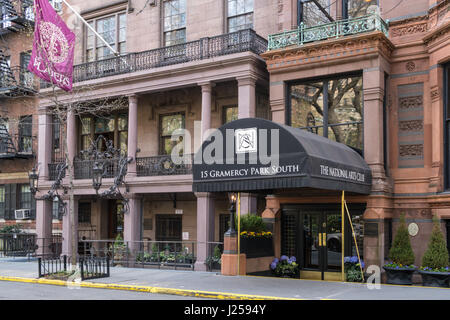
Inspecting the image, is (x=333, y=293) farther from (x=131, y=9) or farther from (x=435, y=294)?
Result: (x=131, y=9)

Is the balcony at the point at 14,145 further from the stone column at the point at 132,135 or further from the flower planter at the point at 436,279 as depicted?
the flower planter at the point at 436,279

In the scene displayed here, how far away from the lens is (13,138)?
29406 mm

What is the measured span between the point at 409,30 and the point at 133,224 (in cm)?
1287

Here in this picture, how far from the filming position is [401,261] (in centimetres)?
1538

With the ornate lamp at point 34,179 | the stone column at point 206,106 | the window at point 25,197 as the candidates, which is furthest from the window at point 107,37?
the window at point 25,197

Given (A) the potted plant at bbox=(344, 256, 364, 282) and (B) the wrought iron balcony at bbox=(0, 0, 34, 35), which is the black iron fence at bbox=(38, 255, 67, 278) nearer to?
(A) the potted plant at bbox=(344, 256, 364, 282)

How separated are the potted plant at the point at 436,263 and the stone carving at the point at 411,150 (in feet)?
8.60

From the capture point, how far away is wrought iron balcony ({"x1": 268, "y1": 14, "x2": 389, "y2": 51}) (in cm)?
1659

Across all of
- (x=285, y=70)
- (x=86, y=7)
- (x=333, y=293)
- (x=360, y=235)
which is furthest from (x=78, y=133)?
(x=333, y=293)

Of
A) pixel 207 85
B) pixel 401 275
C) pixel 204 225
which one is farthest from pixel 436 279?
pixel 207 85

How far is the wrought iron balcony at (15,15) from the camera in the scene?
2886 centimetres

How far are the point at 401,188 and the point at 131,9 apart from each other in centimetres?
1501

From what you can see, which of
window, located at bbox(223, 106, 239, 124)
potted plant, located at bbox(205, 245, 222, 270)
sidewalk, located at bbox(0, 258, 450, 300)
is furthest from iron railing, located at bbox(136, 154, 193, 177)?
sidewalk, located at bbox(0, 258, 450, 300)

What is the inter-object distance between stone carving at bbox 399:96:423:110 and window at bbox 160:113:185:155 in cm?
1034
